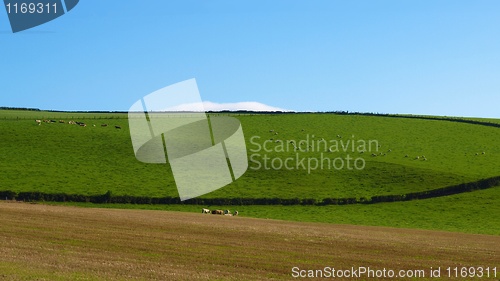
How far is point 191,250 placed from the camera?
35.0m

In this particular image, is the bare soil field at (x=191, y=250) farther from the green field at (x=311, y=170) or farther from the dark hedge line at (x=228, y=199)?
the green field at (x=311, y=170)

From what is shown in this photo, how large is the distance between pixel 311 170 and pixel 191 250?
200ft

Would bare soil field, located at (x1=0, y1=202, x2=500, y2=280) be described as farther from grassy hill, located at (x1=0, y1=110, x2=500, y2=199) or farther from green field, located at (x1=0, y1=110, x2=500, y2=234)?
grassy hill, located at (x1=0, y1=110, x2=500, y2=199)

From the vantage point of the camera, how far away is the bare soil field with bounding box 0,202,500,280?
1074 inches

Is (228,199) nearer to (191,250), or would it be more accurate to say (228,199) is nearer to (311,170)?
(311,170)

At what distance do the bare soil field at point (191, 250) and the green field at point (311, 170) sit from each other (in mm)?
23547

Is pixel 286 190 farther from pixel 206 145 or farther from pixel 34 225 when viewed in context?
pixel 34 225

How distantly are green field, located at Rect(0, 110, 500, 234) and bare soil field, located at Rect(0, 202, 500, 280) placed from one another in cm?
2355

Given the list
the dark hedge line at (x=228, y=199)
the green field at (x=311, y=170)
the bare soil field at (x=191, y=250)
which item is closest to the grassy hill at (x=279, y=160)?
the green field at (x=311, y=170)

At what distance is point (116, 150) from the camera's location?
3964 inches

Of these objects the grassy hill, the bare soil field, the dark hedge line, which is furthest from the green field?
the bare soil field

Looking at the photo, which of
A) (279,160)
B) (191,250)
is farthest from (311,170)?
(191,250)

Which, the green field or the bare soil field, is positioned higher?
the bare soil field

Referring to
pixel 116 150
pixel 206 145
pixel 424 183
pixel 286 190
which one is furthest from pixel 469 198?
pixel 116 150
